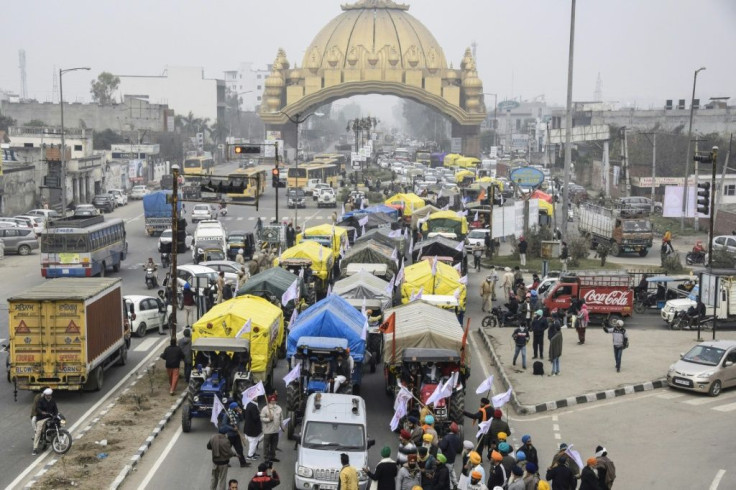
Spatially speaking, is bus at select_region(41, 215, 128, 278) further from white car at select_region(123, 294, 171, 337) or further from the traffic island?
the traffic island

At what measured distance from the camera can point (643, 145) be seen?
8719 cm

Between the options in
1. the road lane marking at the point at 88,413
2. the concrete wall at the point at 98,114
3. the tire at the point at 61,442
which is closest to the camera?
the road lane marking at the point at 88,413

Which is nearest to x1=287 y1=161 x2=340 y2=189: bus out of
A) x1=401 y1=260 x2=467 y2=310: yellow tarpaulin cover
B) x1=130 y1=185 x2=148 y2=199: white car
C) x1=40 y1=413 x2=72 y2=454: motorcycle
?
x1=130 y1=185 x2=148 y2=199: white car

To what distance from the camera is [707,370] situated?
80.0 feet

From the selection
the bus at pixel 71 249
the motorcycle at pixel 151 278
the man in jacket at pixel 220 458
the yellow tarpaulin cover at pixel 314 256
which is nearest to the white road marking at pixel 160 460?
the man in jacket at pixel 220 458

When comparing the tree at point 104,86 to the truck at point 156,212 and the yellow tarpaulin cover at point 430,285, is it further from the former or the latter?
the yellow tarpaulin cover at point 430,285

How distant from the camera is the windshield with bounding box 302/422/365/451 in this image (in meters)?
17.4

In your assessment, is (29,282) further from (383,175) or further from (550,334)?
(383,175)

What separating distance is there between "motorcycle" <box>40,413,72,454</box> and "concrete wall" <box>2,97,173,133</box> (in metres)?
102

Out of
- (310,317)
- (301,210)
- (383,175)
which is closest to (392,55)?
(383,175)

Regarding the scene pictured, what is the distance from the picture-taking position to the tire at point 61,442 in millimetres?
19047

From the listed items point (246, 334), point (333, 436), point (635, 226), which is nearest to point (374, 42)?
point (635, 226)

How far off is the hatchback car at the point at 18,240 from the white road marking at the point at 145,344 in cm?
2135

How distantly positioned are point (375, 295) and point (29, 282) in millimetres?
17195
